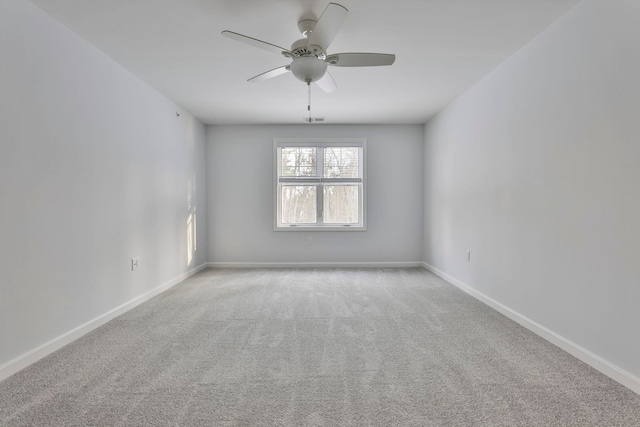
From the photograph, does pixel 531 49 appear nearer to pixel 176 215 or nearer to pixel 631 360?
pixel 631 360

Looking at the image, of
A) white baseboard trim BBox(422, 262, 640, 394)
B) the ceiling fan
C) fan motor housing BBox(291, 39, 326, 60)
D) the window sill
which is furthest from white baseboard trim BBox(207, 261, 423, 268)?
fan motor housing BBox(291, 39, 326, 60)

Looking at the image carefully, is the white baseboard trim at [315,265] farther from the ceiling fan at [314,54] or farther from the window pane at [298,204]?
the ceiling fan at [314,54]

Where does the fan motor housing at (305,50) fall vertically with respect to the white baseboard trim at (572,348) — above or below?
above

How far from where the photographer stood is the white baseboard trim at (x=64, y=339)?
1.89 m

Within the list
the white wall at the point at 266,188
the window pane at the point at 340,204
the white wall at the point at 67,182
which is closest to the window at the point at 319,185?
the window pane at the point at 340,204

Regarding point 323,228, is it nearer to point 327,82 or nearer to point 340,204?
point 340,204

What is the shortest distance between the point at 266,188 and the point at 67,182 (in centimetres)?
307

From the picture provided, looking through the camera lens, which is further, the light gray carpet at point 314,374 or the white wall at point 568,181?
the white wall at point 568,181

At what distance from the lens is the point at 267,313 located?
9.77 feet

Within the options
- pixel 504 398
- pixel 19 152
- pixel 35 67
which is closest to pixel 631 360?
pixel 504 398

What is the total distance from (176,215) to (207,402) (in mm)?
3007

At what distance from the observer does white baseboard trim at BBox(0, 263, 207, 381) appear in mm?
1895

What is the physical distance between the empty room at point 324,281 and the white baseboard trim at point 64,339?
0.01m

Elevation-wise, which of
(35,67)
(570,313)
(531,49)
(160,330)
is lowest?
(160,330)
